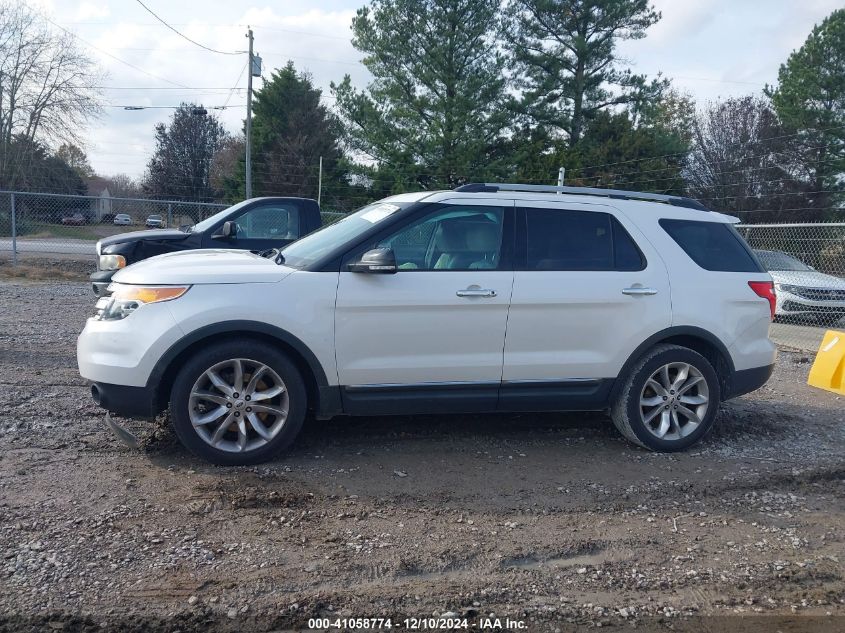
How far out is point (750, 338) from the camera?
5621mm

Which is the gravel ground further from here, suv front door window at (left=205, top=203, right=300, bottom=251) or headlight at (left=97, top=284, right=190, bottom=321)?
suv front door window at (left=205, top=203, right=300, bottom=251)

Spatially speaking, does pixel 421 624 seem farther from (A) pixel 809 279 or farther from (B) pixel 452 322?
(A) pixel 809 279

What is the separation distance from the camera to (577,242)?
533cm

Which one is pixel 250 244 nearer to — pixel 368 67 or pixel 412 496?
pixel 412 496

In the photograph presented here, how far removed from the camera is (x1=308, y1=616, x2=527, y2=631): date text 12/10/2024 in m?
3.11

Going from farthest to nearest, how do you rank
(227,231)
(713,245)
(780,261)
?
(780,261), (227,231), (713,245)

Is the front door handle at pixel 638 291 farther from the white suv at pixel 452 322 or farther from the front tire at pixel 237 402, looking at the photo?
the front tire at pixel 237 402

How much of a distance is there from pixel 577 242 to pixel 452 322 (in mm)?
1137

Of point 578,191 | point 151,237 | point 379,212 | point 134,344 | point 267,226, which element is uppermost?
point 578,191

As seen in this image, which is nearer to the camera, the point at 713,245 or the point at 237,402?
the point at 237,402

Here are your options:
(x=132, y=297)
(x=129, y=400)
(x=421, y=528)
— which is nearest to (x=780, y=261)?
(x=421, y=528)

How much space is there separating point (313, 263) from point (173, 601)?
2352 millimetres

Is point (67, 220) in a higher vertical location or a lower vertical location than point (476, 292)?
lower

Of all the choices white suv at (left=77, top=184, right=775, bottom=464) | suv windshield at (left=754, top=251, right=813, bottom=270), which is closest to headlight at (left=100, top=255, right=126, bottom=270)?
white suv at (left=77, top=184, right=775, bottom=464)
